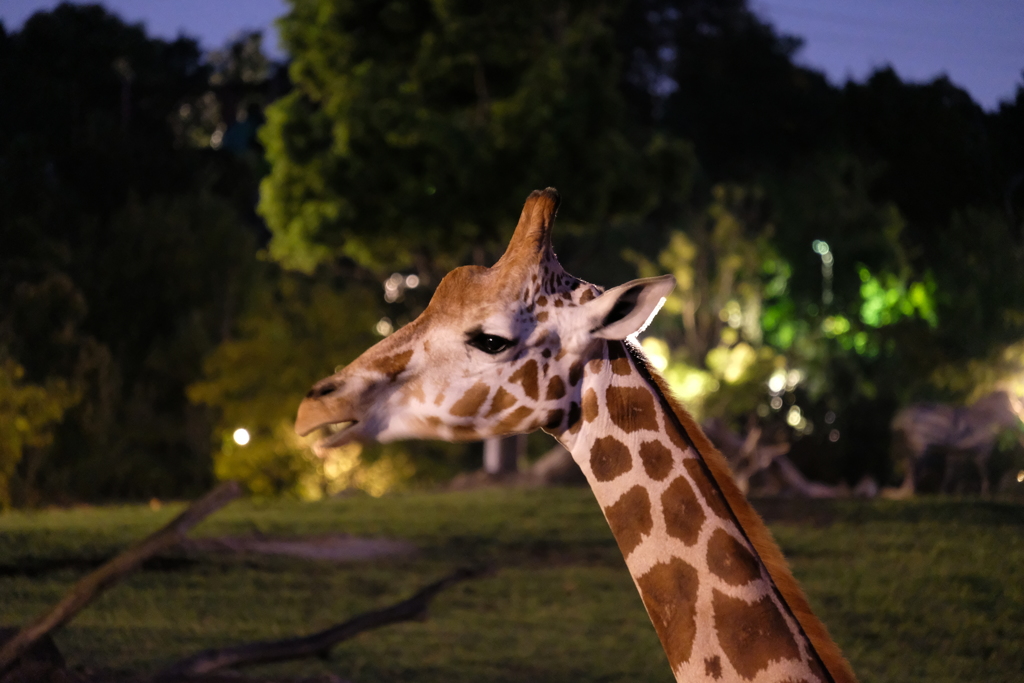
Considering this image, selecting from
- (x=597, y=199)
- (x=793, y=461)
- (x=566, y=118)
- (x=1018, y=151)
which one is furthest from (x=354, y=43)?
(x=1018, y=151)

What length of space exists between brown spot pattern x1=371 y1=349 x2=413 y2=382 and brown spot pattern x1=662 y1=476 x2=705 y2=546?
81cm

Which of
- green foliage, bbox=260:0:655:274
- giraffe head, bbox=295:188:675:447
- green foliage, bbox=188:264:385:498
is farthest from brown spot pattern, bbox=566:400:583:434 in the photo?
green foliage, bbox=188:264:385:498

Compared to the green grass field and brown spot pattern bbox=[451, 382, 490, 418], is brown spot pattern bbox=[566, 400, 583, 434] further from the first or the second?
the green grass field

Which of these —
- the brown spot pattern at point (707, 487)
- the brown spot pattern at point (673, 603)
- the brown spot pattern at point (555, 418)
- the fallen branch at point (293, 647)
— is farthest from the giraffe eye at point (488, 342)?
the fallen branch at point (293, 647)

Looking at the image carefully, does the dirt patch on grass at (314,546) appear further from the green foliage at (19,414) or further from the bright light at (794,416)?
the bright light at (794,416)

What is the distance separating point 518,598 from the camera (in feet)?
25.0

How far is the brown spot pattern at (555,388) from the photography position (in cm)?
279

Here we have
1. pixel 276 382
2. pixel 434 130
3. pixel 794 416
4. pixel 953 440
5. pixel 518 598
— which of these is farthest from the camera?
pixel 794 416

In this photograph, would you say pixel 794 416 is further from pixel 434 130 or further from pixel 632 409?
pixel 632 409

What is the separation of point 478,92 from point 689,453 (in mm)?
13596

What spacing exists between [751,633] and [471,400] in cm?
97

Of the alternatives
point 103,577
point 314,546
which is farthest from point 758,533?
point 314,546

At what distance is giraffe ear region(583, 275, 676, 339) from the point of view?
8.50ft

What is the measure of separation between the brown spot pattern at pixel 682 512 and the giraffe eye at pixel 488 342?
1.97 feet
